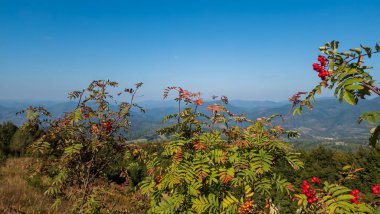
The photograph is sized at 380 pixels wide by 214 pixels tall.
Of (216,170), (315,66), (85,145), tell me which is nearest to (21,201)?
(85,145)

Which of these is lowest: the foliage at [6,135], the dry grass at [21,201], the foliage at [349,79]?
the foliage at [6,135]

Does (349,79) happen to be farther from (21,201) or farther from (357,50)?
(21,201)

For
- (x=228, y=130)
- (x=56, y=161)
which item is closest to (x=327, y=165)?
(x=228, y=130)

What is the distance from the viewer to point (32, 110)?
4398mm

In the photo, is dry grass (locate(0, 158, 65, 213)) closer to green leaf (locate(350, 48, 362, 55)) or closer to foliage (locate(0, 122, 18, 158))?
green leaf (locate(350, 48, 362, 55))

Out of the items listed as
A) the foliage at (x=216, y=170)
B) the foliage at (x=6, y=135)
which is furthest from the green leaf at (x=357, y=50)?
the foliage at (x=6, y=135)

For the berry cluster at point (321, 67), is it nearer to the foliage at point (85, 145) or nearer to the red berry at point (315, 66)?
the red berry at point (315, 66)

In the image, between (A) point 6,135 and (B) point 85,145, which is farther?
(A) point 6,135

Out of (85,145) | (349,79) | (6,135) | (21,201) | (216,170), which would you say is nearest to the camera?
(349,79)

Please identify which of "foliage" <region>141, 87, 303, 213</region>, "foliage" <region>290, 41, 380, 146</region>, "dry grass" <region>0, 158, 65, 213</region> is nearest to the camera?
"foliage" <region>290, 41, 380, 146</region>

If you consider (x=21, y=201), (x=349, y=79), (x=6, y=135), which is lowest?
(x=6, y=135)

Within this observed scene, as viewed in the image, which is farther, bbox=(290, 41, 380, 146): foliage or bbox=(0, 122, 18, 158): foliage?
bbox=(0, 122, 18, 158): foliage

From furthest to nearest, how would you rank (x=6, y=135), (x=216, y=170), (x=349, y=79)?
1. (x=6, y=135)
2. (x=216, y=170)
3. (x=349, y=79)

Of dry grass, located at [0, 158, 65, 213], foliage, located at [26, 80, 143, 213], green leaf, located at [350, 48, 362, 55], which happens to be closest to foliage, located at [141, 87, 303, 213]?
foliage, located at [26, 80, 143, 213]
